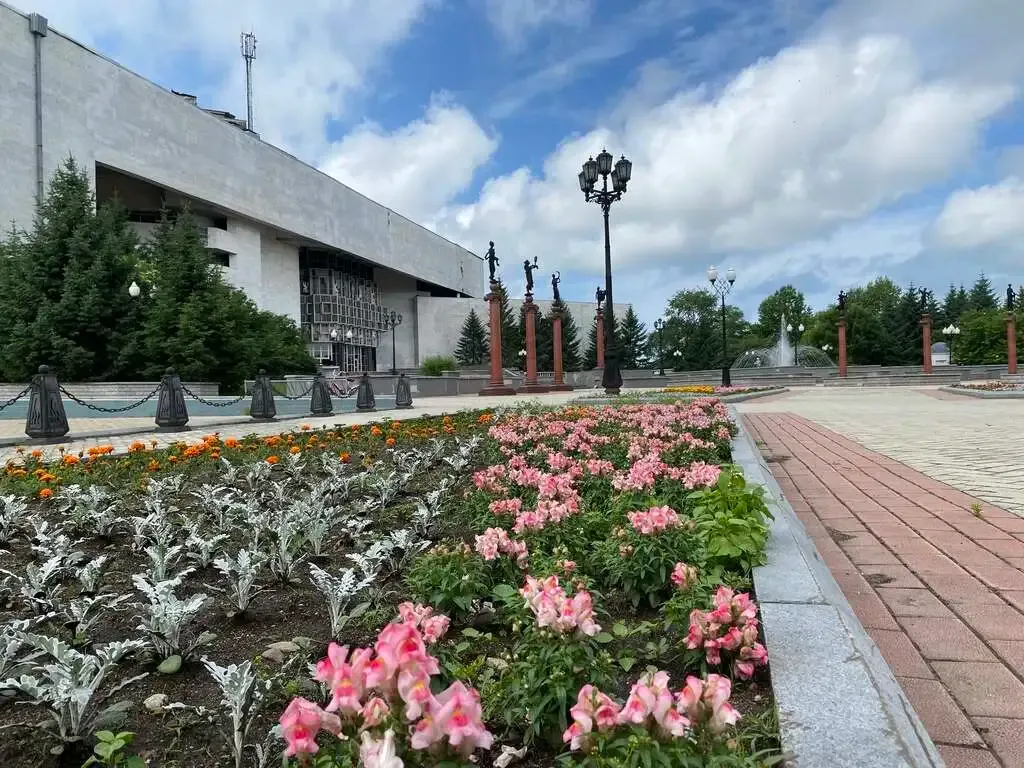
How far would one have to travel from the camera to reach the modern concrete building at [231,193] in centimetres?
3275

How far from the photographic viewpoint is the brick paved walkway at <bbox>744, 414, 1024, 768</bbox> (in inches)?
75.7

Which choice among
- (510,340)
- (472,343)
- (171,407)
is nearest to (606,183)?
(171,407)

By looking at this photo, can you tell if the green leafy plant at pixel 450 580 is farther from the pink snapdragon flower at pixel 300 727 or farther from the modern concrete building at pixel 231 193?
the modern concrete building at pixel 231 193

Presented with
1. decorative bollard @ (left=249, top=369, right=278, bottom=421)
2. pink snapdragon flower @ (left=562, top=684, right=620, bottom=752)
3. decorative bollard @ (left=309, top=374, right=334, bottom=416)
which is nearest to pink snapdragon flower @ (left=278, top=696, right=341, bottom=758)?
pink snapdragon flower @ (left=562, top=684, right=620, bottom=752)

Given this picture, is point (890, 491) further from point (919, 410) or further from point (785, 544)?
point (919, 410)

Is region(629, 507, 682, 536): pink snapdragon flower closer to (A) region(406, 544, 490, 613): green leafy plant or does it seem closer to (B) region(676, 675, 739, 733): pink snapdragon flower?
(A) region(406, 544, 490, 613): green leafy plant

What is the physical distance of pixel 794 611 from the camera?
2176 mm

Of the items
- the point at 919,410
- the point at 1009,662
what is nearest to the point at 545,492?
the point at 1009,662

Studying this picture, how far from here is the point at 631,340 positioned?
252 ft

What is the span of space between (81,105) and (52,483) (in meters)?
38.7

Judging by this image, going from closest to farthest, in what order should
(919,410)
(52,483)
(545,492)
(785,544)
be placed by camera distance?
(785,544)
(545,492)
(52,483)
(919,410)

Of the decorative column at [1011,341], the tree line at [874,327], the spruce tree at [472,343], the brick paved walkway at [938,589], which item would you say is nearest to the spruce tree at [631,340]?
the tree line at [874,327]

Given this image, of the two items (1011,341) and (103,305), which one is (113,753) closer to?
(103,305)

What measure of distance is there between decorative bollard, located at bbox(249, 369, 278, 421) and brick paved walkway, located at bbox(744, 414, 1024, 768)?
12443 mm
